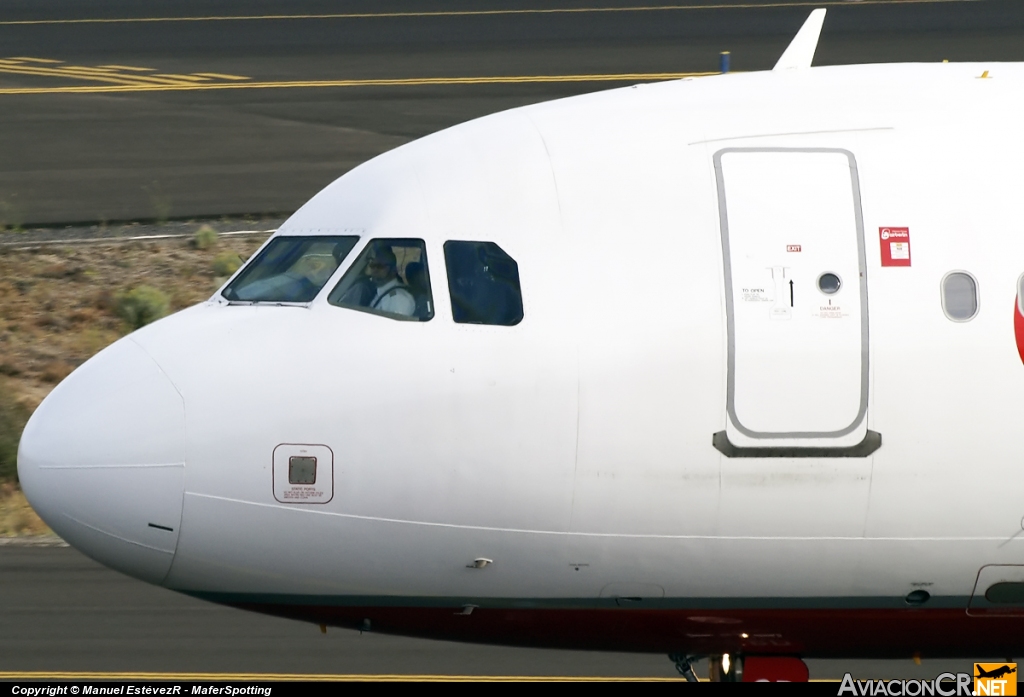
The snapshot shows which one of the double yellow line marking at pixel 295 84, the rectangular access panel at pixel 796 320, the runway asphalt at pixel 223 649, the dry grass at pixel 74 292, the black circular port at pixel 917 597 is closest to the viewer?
the rectangular access panel at pixel 796 320

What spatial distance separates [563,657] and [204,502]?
201 inches

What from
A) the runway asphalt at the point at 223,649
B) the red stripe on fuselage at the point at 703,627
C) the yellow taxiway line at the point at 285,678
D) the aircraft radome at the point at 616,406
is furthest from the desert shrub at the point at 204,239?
the red stripe on fuselage at the point at 703,627

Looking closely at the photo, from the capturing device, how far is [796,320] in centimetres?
778

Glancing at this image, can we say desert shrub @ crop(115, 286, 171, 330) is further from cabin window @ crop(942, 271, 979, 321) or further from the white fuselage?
cabin window @ crop(942, 271, 979, 321)

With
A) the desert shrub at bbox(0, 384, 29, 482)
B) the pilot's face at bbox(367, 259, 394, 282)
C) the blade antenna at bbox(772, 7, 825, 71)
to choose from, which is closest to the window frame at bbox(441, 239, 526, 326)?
the pilot's face at bbox(367, 259, 394, 282)

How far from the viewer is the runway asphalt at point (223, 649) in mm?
11750

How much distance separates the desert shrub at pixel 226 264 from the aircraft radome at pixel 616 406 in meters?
12.1

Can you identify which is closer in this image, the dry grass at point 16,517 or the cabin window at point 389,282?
the cabin window at point 389,282

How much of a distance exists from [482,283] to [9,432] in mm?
11420

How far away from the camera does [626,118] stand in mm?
8539

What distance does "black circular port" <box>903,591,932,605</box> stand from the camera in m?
8.13

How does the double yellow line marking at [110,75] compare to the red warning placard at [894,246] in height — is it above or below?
above

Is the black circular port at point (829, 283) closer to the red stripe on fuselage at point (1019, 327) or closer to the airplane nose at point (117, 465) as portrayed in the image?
the red stripe on fuselage at point (1019, 327)

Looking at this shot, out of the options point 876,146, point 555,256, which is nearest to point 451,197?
point 555,256
